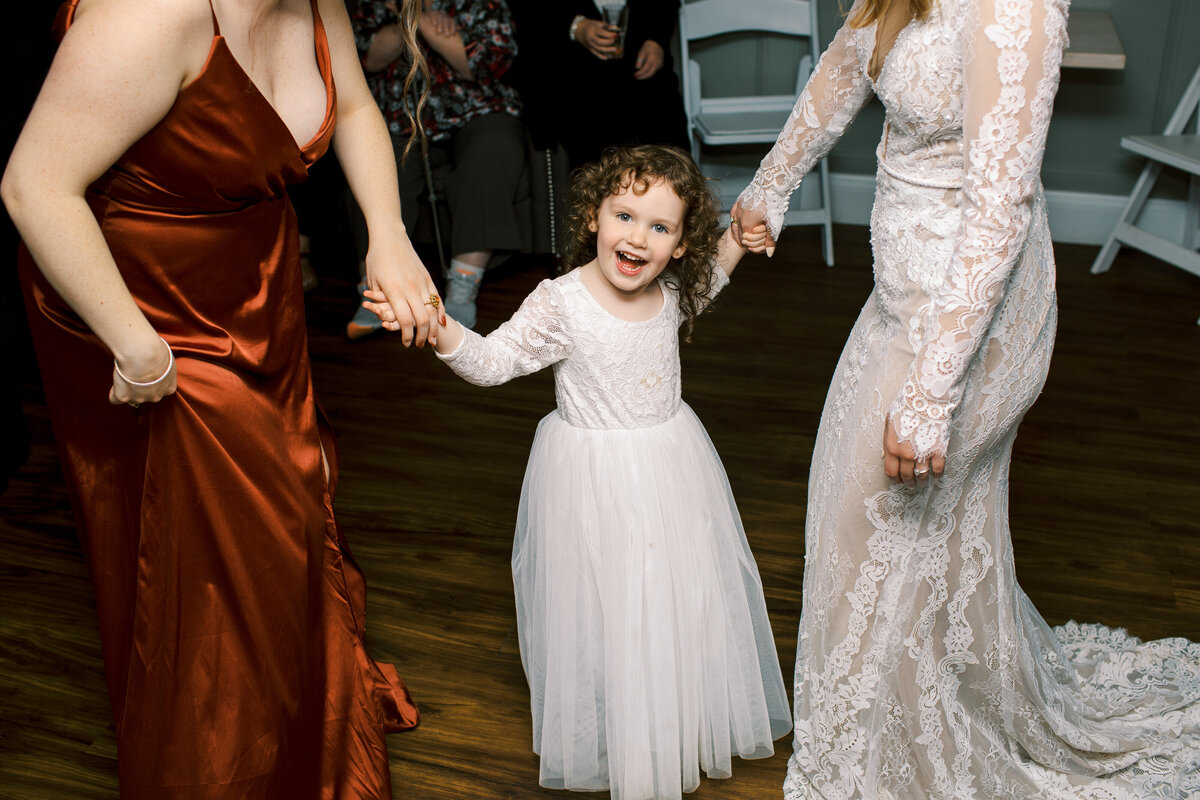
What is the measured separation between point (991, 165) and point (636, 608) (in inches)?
36.0

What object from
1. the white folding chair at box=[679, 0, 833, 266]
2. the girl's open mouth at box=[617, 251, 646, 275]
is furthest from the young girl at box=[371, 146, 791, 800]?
the white folding chair at box=[679, 0, 833, 266]

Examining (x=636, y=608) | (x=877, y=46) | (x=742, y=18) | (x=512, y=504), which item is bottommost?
(x=512, y=504)

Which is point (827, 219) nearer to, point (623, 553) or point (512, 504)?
point (512, 504)

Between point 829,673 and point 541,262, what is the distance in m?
2.98

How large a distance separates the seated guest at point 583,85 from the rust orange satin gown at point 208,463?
2.49m

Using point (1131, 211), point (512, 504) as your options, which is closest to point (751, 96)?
point (1131, 211)

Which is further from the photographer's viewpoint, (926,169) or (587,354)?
(587,354)

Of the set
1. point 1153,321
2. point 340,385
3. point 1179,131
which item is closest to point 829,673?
point 340,385

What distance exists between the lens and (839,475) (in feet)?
5.76

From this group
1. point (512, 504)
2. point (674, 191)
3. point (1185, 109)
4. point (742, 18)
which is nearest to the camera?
point (674, 191)

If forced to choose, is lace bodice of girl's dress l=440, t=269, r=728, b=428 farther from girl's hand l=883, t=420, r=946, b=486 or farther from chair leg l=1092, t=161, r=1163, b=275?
chair leg l=1092, t=161, r=1163, b=275

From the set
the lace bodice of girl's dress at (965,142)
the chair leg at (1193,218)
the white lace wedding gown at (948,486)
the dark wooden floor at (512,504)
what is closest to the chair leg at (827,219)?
the dark wooden floor at (512,504)

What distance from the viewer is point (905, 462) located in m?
1.51

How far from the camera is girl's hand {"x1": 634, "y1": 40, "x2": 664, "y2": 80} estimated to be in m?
4.18
